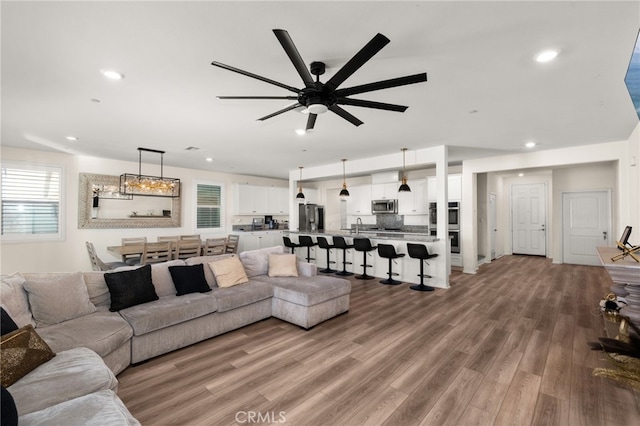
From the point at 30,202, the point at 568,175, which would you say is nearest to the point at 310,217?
the point at 30,202

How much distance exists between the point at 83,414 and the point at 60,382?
18.1 inches

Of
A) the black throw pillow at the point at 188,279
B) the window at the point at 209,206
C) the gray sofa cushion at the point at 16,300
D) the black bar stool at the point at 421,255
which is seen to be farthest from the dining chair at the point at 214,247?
the black bar stool at the point at 421,255

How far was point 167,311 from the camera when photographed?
2.79m

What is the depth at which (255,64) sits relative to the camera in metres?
2.38

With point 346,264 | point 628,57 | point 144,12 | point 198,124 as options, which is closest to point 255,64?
point 144,12

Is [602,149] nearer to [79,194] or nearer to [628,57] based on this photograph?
[628,57]

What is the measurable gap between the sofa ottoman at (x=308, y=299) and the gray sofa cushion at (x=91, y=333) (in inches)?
65.6

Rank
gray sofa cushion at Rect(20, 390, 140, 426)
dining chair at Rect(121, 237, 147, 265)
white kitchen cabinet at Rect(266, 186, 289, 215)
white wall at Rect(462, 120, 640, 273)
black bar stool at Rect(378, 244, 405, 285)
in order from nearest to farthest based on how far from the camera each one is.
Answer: gray sofa cushion at Rect(20, 390, 140, 426) → white wall at Rect(462, 120, 640, 273) → dining chair at Rect(121, 237, 147, 265) → black bar stool at Rect(378, 244, 405, 285) → white kitchen cabinet at Rect(266, 186, 289, 215)

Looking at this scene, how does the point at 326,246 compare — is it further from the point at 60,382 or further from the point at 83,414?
the point at 83,414

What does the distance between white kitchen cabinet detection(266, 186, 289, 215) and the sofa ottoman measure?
5.40 meters

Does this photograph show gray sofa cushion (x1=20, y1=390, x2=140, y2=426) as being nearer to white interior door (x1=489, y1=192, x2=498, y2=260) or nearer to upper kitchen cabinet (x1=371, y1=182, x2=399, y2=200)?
upper kitchen cabinet (x1=371, y1=182, x2=399, y2=200)

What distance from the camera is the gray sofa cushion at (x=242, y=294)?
128 inches

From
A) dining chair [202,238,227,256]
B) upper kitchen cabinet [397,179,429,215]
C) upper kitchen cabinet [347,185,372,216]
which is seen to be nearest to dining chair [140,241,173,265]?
dining chair [202,238,227,256]

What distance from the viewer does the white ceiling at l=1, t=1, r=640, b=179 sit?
70.1 inches
